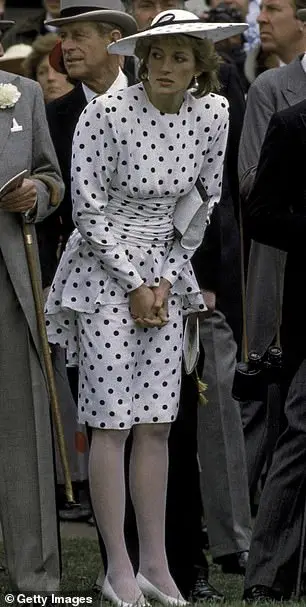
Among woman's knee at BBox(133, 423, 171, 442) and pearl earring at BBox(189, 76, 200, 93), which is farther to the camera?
pearl earring at BBox(189, 76, 200, 93)

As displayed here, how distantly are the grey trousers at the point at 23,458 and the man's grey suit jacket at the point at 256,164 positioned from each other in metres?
1.31

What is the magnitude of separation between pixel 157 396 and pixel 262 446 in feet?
7.54

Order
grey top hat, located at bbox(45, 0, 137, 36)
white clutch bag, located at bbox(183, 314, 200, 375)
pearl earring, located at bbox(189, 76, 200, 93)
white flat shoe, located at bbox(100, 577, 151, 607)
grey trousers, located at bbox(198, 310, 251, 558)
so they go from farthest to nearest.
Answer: grey trousers, located at bbox(198, 310, 251, 558), grey top hat, located at bbox(45, 0, 137, 36), white clutch bag, located at bbox(183, 314, 200, 375), pearl earring, located at bbox(189, 76, 200, 93), white flat shoe, located at bbox(100, 577, 151, 607)

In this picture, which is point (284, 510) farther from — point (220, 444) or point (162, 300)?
point (220, 444)

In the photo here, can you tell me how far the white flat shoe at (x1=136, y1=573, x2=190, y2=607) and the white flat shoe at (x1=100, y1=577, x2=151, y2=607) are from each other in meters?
0.11

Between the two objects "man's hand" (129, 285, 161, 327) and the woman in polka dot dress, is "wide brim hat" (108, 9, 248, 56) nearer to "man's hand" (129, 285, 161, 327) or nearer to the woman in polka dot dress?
the woman in polka dot dress

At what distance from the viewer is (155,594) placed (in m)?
6.96

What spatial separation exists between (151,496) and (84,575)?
1224mm

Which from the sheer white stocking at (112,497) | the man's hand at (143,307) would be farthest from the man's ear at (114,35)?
the sheer white stocking at (112,497)

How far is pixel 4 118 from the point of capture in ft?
23.1

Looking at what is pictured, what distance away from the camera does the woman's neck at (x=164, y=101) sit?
6973 mm

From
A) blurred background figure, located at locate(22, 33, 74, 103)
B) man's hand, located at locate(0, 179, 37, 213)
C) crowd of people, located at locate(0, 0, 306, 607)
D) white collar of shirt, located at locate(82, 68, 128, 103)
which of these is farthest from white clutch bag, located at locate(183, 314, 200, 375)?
blurred background figure, located at locate(22, 33, 74, 103)

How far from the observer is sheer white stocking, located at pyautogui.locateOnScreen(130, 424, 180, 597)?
22.9 feet

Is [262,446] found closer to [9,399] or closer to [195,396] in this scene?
[195,396]
